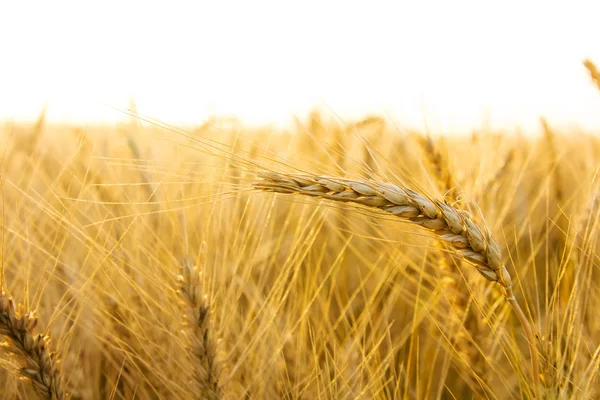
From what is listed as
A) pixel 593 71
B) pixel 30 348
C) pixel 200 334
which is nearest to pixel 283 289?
pixel 200 334

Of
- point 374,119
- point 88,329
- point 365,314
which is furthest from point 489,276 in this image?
point 374,119

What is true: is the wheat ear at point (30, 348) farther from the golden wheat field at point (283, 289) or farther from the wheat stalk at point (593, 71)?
the wheat stalk at point (593, 71)

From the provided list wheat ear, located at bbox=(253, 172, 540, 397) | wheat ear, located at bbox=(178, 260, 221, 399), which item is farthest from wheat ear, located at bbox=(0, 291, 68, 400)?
wheat ear, located at bbox=(253, 172, 540, 397)

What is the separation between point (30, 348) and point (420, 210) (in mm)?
579

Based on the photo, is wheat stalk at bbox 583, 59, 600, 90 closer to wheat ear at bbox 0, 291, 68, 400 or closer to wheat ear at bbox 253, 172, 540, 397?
wheat ear at bbox 253, 172, 540, 397

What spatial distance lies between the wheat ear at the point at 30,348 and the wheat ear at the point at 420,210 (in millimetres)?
406

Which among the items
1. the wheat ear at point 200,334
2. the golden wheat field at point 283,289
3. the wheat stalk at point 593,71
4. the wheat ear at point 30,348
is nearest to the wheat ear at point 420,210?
the golden wheat field at point 283,289

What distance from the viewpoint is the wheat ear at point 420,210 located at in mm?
714

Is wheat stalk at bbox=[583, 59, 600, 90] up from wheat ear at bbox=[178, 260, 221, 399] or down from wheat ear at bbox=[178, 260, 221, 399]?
up

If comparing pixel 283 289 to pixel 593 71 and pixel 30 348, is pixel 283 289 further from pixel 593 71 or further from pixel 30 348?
pixel 593 71

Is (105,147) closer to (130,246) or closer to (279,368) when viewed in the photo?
(130,246)

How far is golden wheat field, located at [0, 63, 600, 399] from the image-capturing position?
80 cm

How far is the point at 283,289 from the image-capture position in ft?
4.18

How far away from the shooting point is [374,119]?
5.82 feet
